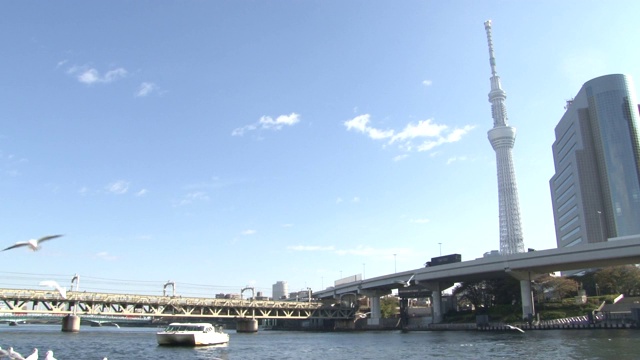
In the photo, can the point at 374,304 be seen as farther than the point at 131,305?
Yes

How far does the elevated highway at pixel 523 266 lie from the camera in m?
97.9

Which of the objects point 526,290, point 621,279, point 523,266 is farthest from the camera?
point 621,279

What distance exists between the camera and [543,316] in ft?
364

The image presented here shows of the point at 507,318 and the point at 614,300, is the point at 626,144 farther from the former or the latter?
the point at 507,318

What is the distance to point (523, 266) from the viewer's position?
107 m

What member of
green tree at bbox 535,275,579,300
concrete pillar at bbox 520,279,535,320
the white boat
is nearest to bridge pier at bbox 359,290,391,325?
green tree at bbox 535,275,579,300

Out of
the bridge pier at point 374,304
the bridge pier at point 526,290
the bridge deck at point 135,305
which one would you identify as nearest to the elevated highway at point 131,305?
the bridge deck at point 135,305

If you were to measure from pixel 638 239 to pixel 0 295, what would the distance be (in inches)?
4473

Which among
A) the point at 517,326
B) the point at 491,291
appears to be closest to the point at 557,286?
the point at 491,291

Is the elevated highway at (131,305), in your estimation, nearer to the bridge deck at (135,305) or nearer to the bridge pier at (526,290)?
the bridge deck at (135,305)

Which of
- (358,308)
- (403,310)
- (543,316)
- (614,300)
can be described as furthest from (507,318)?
(358,308)

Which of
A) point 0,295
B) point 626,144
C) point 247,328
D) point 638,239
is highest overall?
point 626,144

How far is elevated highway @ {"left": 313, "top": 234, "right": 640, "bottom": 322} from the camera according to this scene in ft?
321

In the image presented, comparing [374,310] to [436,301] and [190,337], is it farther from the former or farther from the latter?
[190,337]
